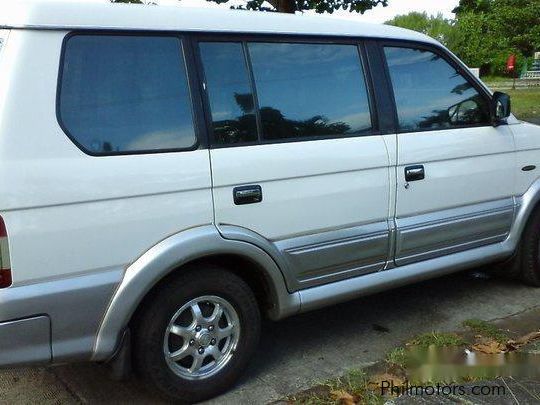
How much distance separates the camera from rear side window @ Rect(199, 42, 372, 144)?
3133 mm

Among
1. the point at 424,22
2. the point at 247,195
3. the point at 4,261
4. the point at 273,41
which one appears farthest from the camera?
the point at 424,22

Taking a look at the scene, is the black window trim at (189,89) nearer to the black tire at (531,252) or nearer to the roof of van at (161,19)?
the roof of van at (161,19)

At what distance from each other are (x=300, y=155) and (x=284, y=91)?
0.37 m

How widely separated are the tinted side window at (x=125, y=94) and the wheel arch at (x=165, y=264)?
0.45 m

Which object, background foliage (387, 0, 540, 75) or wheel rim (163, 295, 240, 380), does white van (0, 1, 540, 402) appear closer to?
wheel rim (163, 295, 240, 380)

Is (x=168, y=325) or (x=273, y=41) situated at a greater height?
(x=273, y=41)

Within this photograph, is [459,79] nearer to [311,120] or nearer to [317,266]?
[311,120]

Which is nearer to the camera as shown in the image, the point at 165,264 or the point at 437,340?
the point at 165,264

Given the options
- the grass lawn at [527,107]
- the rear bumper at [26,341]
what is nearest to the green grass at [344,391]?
the rear bumper at [26,341]

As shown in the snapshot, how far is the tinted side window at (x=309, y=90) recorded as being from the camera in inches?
130

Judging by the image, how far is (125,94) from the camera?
2838mm

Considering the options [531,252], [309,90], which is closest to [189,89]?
[309,90]

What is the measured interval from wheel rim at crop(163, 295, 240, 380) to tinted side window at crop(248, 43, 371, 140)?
0.93 m

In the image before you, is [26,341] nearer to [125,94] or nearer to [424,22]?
[125,94]
